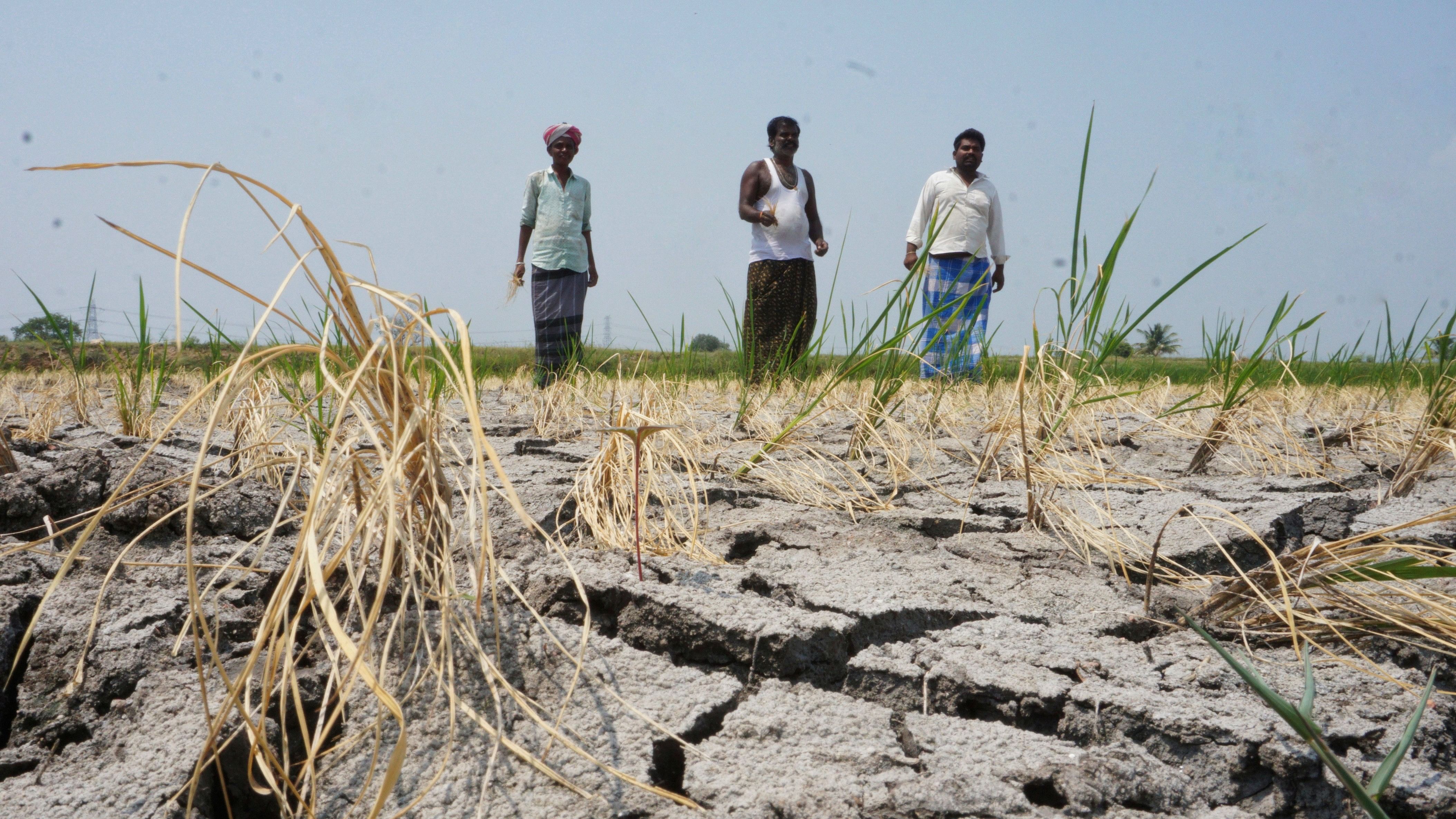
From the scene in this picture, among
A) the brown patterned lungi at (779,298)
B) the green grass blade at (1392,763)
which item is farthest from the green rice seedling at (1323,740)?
the brown patterned lungi at (779,298)

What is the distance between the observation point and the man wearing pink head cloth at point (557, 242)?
12.9ft

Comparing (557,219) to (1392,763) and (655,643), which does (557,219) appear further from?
(1392,763)

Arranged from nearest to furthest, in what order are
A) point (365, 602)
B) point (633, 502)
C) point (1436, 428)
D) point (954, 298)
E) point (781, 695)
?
1. point (781, 695)
2. point (365, 602)
3. point (633, 502)
4. point (1436, 428)
5. point (954, 298)

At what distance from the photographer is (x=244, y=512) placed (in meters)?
1.33

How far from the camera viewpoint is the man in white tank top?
3795 millimetres

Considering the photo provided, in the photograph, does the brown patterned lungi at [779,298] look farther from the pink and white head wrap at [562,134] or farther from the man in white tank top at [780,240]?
the pink and white head wrap at [562,134]

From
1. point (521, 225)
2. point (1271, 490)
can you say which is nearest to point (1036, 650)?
point (1271, 490)

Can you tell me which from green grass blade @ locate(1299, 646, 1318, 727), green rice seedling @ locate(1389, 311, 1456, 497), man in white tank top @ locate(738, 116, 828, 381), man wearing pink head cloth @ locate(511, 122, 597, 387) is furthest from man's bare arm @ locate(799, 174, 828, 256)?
green grass blade @ locate(1299, 646, 1318, 727)

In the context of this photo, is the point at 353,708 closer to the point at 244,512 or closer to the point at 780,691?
the point at 780,691

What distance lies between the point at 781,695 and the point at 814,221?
3.44 meters

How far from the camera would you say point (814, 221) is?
407 cm

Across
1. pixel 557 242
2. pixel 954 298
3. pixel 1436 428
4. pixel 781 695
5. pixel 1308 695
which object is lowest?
pixel 781 695

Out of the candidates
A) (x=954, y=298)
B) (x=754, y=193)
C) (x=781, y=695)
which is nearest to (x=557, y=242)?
(x=754, y=193)

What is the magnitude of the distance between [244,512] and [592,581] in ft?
2.17
